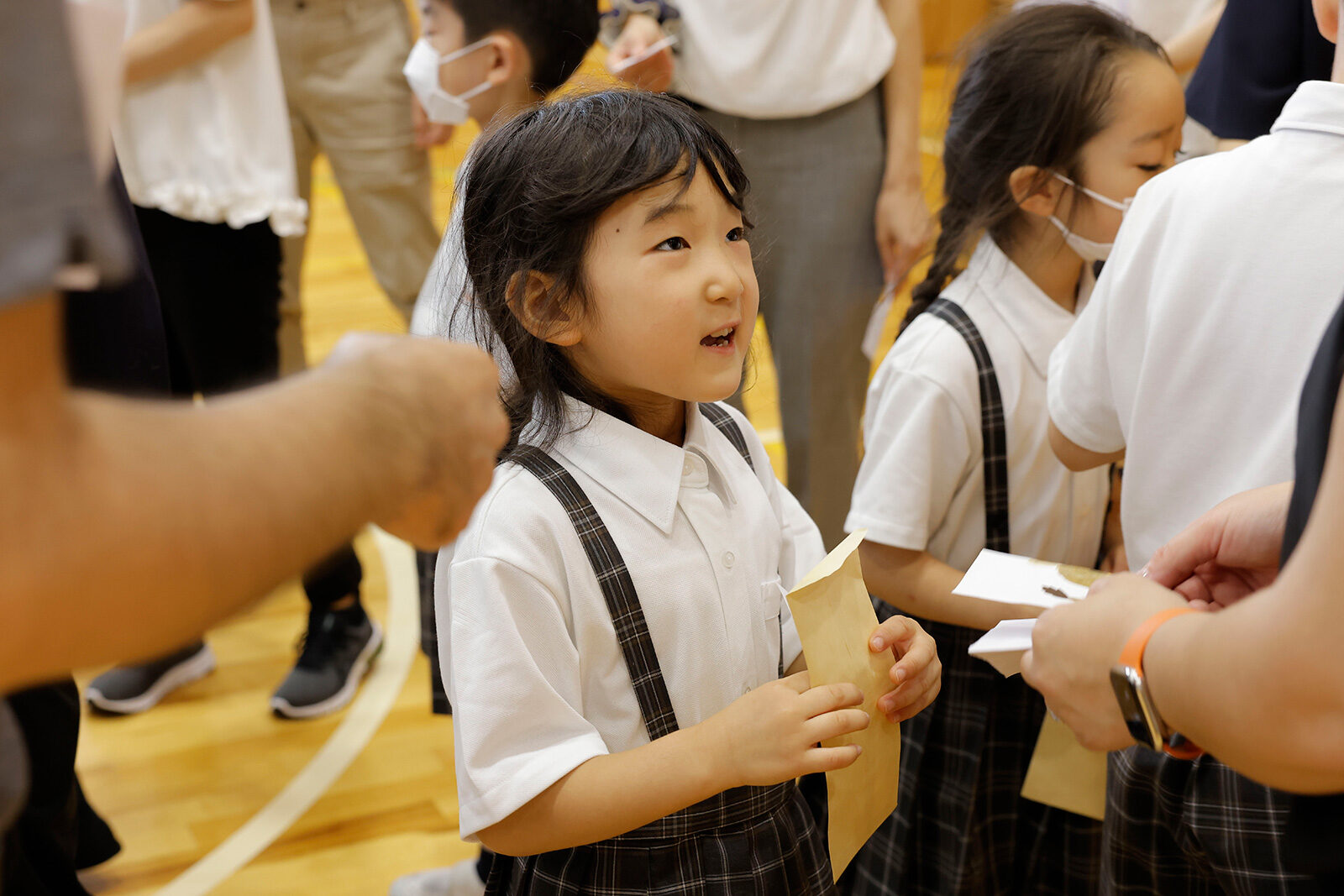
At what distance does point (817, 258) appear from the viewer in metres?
2.21

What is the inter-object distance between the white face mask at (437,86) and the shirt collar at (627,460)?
1090 millimetres

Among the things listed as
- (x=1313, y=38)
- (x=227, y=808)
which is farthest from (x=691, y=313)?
(x=227, y=808)

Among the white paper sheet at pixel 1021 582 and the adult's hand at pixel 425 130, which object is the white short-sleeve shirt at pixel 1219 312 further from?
the adult's hand at pixel 425 130

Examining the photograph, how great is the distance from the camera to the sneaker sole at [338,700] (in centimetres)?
233

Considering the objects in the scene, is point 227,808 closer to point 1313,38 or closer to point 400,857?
point 400,857

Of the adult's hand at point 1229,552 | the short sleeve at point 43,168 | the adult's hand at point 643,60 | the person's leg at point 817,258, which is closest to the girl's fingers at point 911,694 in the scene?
the adult's hand at point 1229,552

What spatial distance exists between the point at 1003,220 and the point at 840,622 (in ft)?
2.61

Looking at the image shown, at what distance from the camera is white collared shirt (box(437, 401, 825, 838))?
991 millimetres

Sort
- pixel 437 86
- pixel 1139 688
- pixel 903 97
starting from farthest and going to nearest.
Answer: pixel 903 97 → pixel 437 86 → pixel 1139 688

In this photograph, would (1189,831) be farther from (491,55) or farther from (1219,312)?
(491,55)

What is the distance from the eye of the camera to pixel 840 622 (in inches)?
41.0

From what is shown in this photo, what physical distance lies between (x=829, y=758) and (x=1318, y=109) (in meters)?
0.72

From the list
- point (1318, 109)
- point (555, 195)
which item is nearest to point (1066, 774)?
point (1318, 109)

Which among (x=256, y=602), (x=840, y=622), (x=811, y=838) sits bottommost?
(x=811, y=838)
